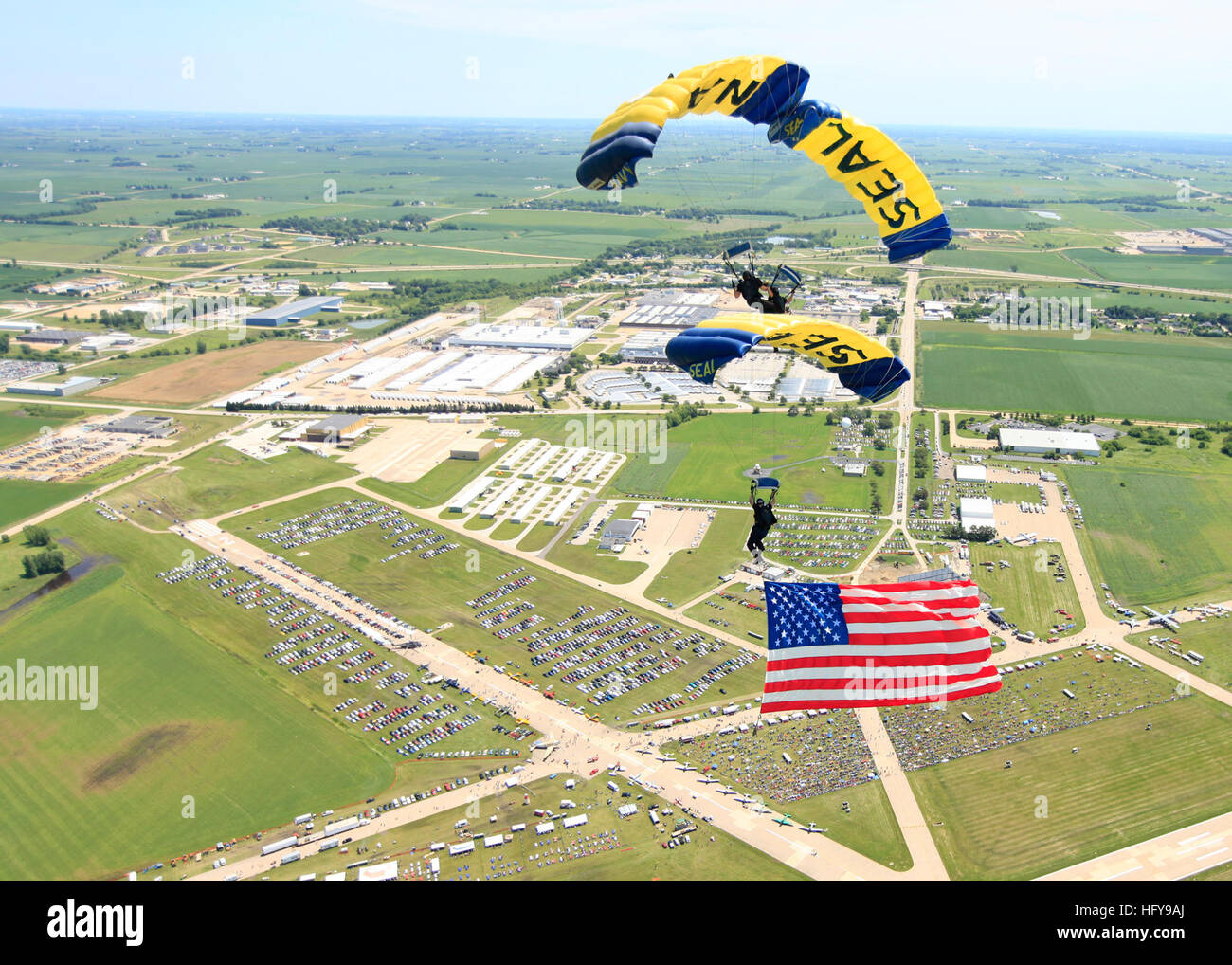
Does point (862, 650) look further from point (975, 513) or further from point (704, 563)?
point (975, 513)

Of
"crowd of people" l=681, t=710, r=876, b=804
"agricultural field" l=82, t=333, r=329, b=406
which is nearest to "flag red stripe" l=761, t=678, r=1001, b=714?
"crowd of people" l=681, t=710, r=876, b=804

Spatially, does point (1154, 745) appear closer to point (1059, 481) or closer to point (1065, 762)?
point (1065, 762)

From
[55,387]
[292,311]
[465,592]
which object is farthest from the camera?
[292,311]

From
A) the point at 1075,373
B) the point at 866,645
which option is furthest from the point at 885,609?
the point at 1075,373

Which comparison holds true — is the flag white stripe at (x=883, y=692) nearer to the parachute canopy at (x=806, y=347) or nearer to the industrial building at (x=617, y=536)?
the parachute canopy at (x=806, y=347)

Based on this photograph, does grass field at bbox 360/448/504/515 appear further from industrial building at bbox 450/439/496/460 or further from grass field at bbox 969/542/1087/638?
grass field at bbox 969/542/1087/638

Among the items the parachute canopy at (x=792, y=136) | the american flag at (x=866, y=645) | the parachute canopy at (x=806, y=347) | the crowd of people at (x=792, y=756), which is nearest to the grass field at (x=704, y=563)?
the crowd of people at (x=792, y=756)

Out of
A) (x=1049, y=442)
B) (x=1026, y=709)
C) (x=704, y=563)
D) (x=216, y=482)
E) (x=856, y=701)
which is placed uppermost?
(x=1049, y=442)
